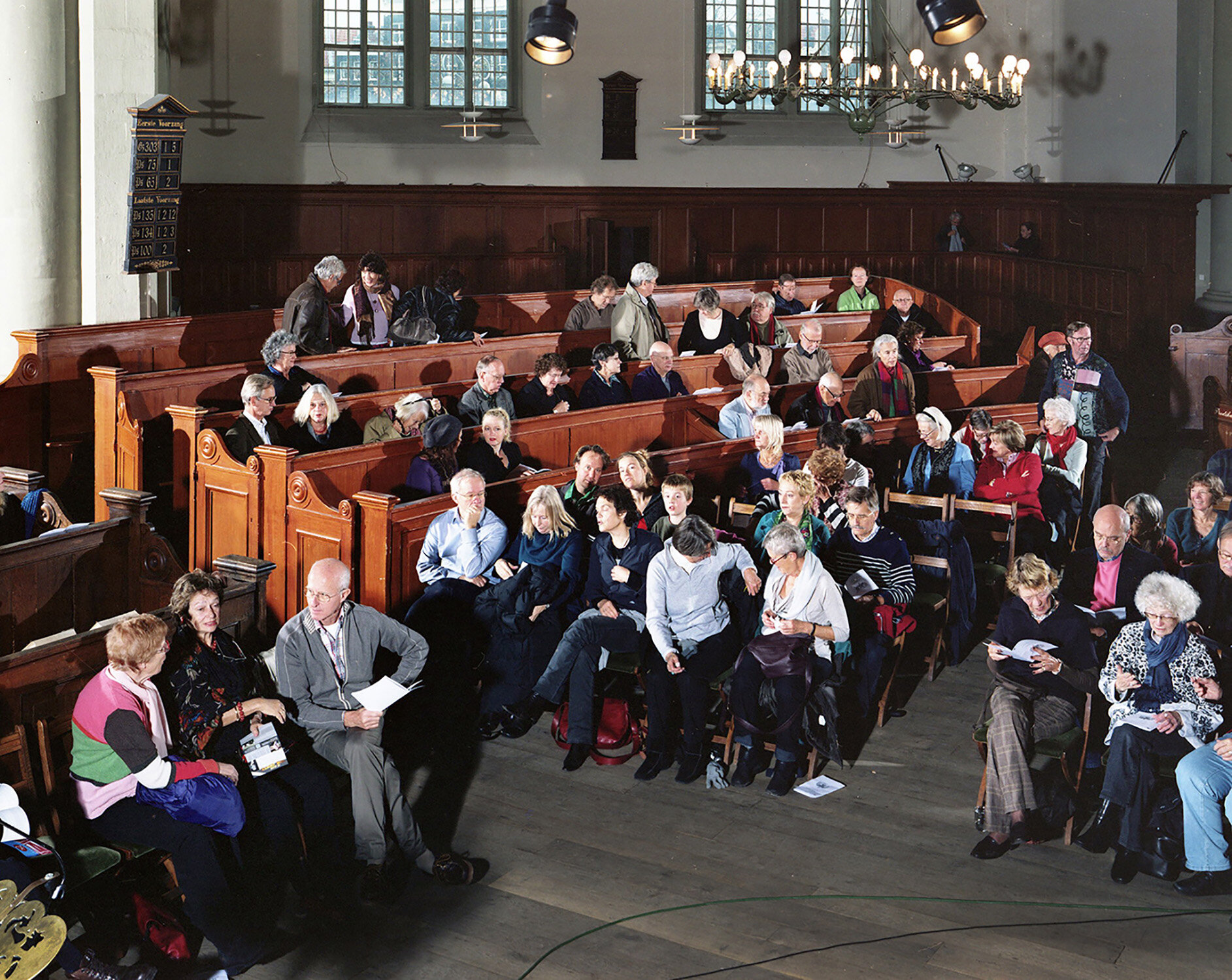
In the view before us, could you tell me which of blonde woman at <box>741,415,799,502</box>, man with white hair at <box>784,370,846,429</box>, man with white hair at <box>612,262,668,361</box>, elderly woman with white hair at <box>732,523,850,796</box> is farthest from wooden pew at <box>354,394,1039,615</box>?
man with white hair at <box>612,262,668,361</box>

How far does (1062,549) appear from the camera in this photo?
297 inches

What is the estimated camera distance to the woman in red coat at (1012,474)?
718 centimetres

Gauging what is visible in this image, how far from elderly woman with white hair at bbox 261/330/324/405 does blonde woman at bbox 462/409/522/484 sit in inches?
40.1

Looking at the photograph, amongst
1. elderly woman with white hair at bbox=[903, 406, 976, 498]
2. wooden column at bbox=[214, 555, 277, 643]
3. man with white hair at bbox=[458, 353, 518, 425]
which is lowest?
wooden column at bbox=[214, 555, 277, 643]

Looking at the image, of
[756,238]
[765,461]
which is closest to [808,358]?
[765,461]

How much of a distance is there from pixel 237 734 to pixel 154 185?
5.77 metres

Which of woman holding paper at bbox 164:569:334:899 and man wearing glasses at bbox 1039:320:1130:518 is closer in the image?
woman holding paper at bbox 164:569:334:899

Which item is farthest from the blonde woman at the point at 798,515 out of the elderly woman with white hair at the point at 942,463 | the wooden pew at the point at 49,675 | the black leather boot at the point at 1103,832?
the wooden pew at the point at 49,675

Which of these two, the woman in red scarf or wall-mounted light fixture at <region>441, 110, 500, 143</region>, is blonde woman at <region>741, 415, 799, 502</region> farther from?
wall-mounted light fixture at <region>441, 110, 500, 143</region>

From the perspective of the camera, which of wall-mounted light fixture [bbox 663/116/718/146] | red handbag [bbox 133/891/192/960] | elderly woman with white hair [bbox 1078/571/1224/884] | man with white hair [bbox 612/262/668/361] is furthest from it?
wall-mounted light fixture [bbox 663/116/718/146]

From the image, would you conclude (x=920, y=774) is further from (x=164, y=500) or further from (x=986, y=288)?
(x=986, y=288)

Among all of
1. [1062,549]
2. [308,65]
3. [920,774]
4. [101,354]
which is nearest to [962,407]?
[1062,549]

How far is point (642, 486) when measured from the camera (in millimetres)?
6215

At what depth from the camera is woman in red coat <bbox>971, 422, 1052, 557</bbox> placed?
7176mm
